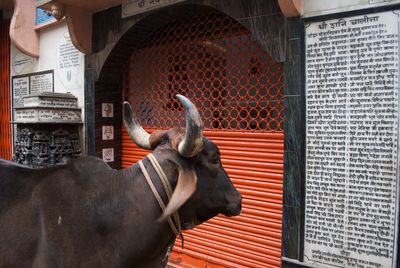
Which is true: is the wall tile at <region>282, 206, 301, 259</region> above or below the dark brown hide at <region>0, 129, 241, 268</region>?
below

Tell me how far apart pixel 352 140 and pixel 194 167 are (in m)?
1.71

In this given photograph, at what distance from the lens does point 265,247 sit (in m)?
4.23

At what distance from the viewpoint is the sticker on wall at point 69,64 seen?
6141mm

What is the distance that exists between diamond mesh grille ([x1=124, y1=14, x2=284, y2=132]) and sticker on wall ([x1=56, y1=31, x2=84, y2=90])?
0.80 meters

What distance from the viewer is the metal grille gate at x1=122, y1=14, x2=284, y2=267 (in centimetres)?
424

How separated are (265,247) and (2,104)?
7.15 metres

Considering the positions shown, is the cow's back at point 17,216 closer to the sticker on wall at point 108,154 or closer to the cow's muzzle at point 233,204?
the cow's muzzle at point 233,204

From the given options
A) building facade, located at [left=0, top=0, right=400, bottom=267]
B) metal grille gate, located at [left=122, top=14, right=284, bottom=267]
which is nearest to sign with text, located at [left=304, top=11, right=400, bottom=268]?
A: building facade, located at [left=0, top=0, right=400, bottom=267]

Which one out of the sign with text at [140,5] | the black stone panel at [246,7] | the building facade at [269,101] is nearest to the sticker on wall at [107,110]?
the building facade at [269,101]

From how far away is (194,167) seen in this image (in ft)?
7.07

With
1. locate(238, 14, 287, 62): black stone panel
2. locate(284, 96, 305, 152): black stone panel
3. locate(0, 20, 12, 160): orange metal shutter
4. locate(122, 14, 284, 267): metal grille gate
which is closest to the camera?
locate(284, 96, 305, 152): black stone panel

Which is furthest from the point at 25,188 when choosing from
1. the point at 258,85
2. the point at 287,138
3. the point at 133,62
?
the point at 133,62

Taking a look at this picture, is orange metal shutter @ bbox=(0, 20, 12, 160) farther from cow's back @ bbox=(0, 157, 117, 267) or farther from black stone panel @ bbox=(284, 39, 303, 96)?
black stone panel @ bbox=(284, 39, 303, 96)

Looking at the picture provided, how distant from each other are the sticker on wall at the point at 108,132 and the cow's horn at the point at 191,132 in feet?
13.7
